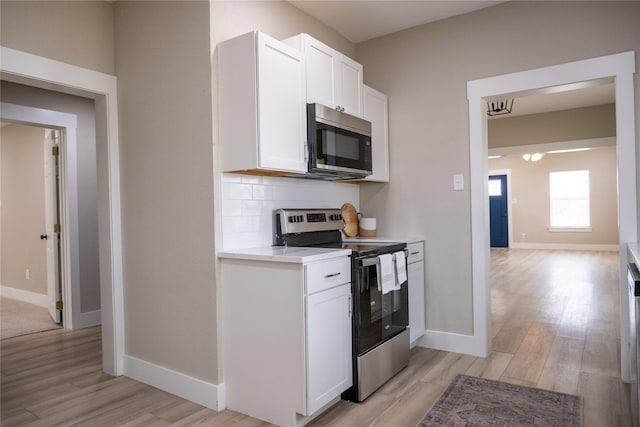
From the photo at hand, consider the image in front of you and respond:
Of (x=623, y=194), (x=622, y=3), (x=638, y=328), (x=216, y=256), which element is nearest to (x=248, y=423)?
(x=216, y=256)

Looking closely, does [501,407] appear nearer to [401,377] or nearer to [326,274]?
[401,377]

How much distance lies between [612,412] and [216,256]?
7.54 feet

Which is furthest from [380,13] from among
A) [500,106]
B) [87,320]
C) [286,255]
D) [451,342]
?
[87,320]

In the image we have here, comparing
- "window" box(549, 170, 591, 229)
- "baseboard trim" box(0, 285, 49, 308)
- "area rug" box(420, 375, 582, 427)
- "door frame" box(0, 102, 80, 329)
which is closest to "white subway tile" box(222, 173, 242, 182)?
"area rug" box(420, 375, 582, 427)

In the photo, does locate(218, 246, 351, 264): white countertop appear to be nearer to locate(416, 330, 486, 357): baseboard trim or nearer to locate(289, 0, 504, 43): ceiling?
locate(416, 330, 486, 357): baseboard trim

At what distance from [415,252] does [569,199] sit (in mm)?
8799

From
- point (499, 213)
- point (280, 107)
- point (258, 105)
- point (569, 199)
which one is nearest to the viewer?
point (258, 105)

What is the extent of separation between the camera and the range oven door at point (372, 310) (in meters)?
2.36

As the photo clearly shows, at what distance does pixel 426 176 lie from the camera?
338cm

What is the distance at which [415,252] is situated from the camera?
320 centimetres

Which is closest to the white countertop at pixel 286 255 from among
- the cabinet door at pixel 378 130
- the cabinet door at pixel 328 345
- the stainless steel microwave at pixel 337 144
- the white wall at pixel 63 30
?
the cabinet door at pixel 328 345

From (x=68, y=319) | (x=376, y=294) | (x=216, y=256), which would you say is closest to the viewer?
(x=216, y=256)

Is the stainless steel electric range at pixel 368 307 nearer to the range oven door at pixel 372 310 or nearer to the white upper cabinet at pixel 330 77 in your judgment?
the range oven door at pixel 372 310

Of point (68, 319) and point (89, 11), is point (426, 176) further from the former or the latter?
point (68, 319)
